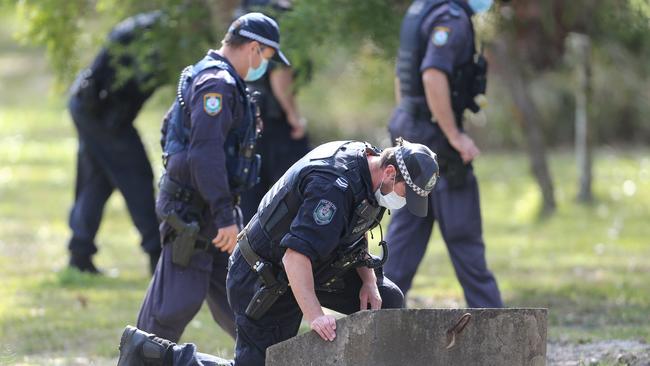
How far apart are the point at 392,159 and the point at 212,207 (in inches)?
56.8

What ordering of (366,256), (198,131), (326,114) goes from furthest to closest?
1. (326,114)
2. (198,131)
3. (366,256)

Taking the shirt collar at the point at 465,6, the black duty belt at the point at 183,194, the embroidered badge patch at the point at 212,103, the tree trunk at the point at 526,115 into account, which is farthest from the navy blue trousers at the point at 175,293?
the tree trunk at the point at 526,115

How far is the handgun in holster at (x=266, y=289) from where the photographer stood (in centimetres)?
530

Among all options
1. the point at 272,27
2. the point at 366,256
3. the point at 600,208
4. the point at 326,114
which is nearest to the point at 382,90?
the point at 600,208

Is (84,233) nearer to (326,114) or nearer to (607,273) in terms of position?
(607,273)

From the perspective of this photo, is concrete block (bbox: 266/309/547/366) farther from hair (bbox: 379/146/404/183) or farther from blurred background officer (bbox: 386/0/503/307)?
blurred background officer (bbox: 386/0/503/307)

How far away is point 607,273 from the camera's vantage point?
10883 millimetres

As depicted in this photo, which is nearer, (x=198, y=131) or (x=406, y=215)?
(x=198, y=131)

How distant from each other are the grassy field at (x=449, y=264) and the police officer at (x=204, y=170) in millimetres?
968

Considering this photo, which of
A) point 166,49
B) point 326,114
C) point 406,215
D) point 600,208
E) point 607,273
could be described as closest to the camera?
point 406,215

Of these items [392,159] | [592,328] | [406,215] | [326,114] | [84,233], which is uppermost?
[392,159]

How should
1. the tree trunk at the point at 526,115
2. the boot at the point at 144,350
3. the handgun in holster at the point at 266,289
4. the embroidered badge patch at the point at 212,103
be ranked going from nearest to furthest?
1. the handgun in holster at the point at 266,289
2. the boot at the point at 144,350
3. the embroidered badge patch at the point at 212,103
4. the tree trunk at the point at 526,115

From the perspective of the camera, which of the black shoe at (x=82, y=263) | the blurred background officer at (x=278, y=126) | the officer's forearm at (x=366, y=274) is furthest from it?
the black shoe at (x=82, y=263)

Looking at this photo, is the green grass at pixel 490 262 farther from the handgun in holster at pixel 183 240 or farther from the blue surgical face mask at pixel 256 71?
the blue surgical face mask at pixel 256 71
